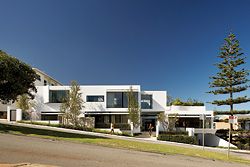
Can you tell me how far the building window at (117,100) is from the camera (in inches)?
1665

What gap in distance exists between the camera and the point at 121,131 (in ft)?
121

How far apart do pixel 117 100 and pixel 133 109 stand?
495cm

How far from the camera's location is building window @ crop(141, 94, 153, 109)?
4325 centimetres

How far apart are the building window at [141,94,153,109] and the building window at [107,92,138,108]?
2690 mm

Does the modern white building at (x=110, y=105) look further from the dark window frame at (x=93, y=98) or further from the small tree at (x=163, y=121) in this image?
the small tree at (x=163, y=121)

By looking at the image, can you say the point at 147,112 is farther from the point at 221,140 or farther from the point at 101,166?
the point at 101,166

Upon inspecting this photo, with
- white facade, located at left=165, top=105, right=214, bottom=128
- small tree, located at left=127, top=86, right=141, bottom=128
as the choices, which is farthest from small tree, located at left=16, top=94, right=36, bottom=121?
white facade, located at left=165, top=105, right=214, bottom=128

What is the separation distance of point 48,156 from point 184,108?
34.7 meters

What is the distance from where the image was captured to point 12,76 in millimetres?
21719

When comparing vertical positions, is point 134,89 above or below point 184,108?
above

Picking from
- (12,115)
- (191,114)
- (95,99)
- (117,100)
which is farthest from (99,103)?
(191,114)

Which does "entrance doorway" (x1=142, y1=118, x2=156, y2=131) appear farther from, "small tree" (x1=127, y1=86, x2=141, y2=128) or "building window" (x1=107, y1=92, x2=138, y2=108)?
"small tree" (x1=127, y1=86, x2=141, y2=128)

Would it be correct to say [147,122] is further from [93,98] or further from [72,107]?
[72,107]

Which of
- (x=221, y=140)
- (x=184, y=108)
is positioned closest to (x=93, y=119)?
(x=184, y=108)
